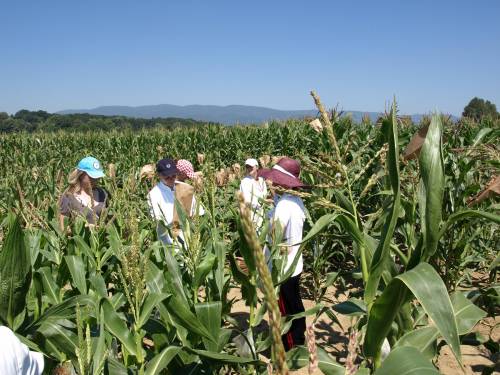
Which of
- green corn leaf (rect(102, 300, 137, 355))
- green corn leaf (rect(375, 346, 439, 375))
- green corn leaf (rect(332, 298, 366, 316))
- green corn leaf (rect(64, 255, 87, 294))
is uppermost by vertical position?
green corn leaf (rect(375, 346, 439, 375))

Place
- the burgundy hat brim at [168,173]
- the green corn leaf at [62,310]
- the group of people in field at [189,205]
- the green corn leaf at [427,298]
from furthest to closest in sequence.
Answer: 1. the burgundy hat brim at [168,173]
2. the group of people in field at [189,205]
3. the green corn leaf at [62,310]
4. the green corn leaf at [427,298]

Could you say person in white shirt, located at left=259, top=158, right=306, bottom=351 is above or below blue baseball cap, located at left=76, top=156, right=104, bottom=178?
below

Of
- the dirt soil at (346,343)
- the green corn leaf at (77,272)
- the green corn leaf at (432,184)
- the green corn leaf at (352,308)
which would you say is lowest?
the dirt soil at (346,343)

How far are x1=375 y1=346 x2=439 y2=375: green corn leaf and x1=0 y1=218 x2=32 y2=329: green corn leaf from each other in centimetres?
147

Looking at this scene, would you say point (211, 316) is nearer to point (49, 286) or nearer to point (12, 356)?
point (12, 356)

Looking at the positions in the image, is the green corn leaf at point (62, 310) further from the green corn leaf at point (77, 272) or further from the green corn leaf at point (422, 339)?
the green corn leaf at point (422, 339)

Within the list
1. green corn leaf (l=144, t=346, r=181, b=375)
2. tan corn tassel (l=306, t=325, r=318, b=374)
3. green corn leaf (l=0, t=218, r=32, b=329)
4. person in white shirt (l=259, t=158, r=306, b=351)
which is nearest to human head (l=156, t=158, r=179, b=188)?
person in white shirt (l=259, t=158, r=306, b=351)

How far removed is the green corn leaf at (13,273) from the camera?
169 cm

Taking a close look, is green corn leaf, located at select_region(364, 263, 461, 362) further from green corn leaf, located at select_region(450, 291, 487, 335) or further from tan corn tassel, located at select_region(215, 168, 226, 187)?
tan corn tassel, located at select_region(215, 168, 226, 187)

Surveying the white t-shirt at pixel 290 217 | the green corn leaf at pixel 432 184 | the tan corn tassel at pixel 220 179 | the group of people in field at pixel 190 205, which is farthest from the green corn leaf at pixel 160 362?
the tan corn tassel at pixel 220 179

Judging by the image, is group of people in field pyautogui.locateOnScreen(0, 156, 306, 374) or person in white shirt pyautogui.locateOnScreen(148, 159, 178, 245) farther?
person in white shirt pyautogui.locateOnScreen(148, 159, 178, 245)

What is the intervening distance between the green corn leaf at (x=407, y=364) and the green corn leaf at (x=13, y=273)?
57.9 inches

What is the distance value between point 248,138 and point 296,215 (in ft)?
37.5

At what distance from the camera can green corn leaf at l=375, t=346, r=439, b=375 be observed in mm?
1104
